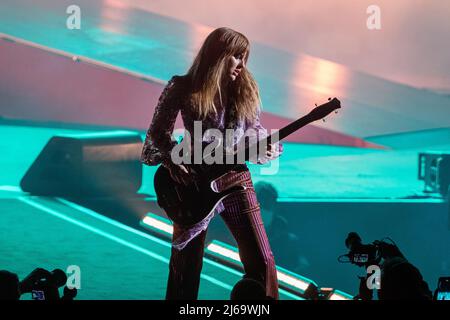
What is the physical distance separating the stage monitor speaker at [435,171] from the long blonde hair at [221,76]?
5.37 feet

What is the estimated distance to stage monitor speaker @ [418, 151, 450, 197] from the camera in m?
4.88

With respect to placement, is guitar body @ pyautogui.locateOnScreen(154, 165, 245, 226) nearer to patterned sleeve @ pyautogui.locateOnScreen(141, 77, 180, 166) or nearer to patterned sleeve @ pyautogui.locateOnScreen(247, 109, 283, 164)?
patterned sleeve @ pyautogui.locateOnScreen(141, 77, 180, 166)

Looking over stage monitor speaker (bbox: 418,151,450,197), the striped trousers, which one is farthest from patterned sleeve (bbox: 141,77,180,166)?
stage monitor speaker (bbox: 418,151,450,197)

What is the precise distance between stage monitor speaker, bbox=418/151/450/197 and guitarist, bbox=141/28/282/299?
1527 millimetres

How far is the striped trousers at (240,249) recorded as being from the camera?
3.43m

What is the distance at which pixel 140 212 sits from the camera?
4.92m

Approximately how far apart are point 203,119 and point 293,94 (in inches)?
52.1

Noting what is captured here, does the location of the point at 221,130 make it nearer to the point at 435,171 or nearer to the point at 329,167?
the point at 329,167

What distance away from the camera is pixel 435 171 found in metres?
4.89

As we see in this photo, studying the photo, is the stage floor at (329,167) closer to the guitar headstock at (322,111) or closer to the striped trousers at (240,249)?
the guitar headstock at (322,111)

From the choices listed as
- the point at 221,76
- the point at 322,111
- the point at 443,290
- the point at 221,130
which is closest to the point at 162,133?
the point at 221,130

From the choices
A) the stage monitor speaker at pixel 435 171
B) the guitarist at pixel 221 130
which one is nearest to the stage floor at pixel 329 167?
the stage monitor speaker at pixel 435 171

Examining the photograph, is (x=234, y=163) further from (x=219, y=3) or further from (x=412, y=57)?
(x=412, y=57)
